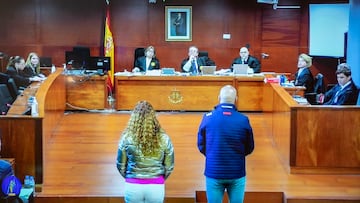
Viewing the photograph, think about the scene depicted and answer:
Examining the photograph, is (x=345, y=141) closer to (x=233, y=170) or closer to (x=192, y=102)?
(x=233, y=170)

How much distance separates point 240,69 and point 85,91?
2.64m

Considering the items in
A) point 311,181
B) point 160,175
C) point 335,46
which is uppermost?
point 335,46

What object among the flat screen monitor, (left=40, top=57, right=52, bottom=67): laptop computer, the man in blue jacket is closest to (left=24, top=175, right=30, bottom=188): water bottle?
the man in blue jacket

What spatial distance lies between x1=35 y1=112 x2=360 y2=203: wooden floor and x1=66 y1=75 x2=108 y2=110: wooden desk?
0.99m

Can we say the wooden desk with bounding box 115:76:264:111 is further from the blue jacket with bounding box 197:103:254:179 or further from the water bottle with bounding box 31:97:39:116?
the blue jacket with bounding box 197:103:254:179

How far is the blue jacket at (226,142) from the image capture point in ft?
16.8

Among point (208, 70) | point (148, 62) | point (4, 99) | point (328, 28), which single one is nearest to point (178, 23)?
point (148, 62)

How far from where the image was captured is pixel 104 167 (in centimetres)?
737

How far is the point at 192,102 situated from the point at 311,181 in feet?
13.4

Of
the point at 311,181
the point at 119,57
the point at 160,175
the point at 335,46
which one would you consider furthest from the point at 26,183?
the point at 335,46

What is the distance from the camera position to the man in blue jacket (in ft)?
16.8

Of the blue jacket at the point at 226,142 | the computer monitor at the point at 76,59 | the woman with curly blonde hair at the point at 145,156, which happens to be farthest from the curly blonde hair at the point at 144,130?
the computer monitor at the point at 76,59

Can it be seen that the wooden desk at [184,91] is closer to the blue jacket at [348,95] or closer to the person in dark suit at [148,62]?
the person in dark suit at [148,62]

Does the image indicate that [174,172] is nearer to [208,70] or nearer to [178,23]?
[208,70]
